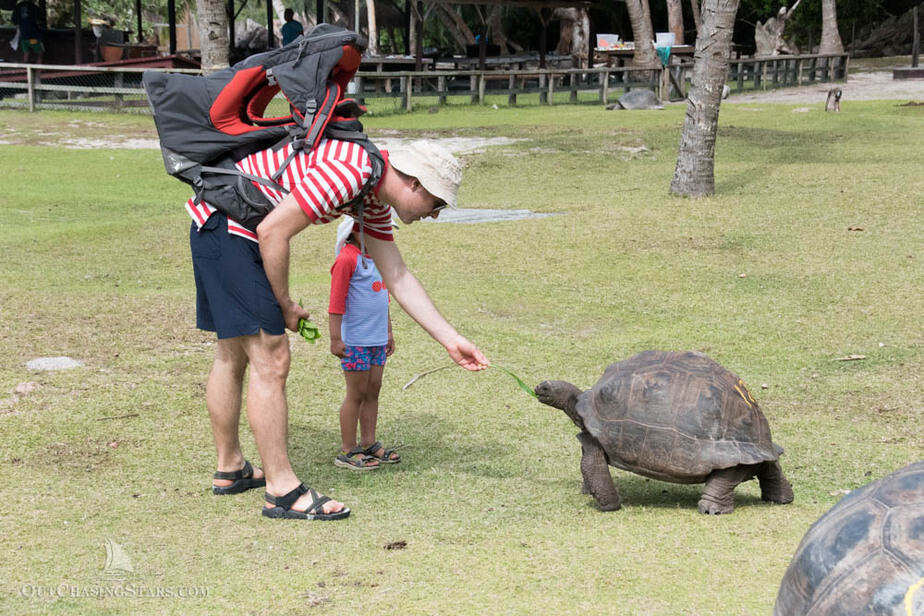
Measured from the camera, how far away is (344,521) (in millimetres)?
4289

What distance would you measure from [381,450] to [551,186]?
9.27 m

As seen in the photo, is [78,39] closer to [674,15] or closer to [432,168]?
[674,15]

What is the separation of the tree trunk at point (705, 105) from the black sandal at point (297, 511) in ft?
29.8

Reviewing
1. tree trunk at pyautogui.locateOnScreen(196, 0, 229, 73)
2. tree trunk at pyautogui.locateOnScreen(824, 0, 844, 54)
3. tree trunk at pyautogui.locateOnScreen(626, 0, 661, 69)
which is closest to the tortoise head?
tree trunk at pyautogui.locateOnScreen(196, 0, 229, 73)

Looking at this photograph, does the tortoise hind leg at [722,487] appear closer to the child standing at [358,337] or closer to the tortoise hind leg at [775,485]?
the tortoise hind leg at [775,485]

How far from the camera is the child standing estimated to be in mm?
4867

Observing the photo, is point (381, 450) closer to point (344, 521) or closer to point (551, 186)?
point (344, 521)

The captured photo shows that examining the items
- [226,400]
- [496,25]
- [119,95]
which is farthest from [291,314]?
[496,25]

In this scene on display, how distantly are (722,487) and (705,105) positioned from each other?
9069 mm

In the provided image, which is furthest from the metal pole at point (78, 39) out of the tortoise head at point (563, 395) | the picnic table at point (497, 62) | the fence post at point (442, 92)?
the tortoise head at point (563, 395)

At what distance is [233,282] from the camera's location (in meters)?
4.23

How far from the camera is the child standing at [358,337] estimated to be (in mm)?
4867

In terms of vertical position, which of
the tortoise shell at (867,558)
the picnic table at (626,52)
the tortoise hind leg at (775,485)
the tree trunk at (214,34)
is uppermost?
the picnic table at (626,52)

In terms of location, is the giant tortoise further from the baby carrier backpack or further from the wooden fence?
the wooden fence
